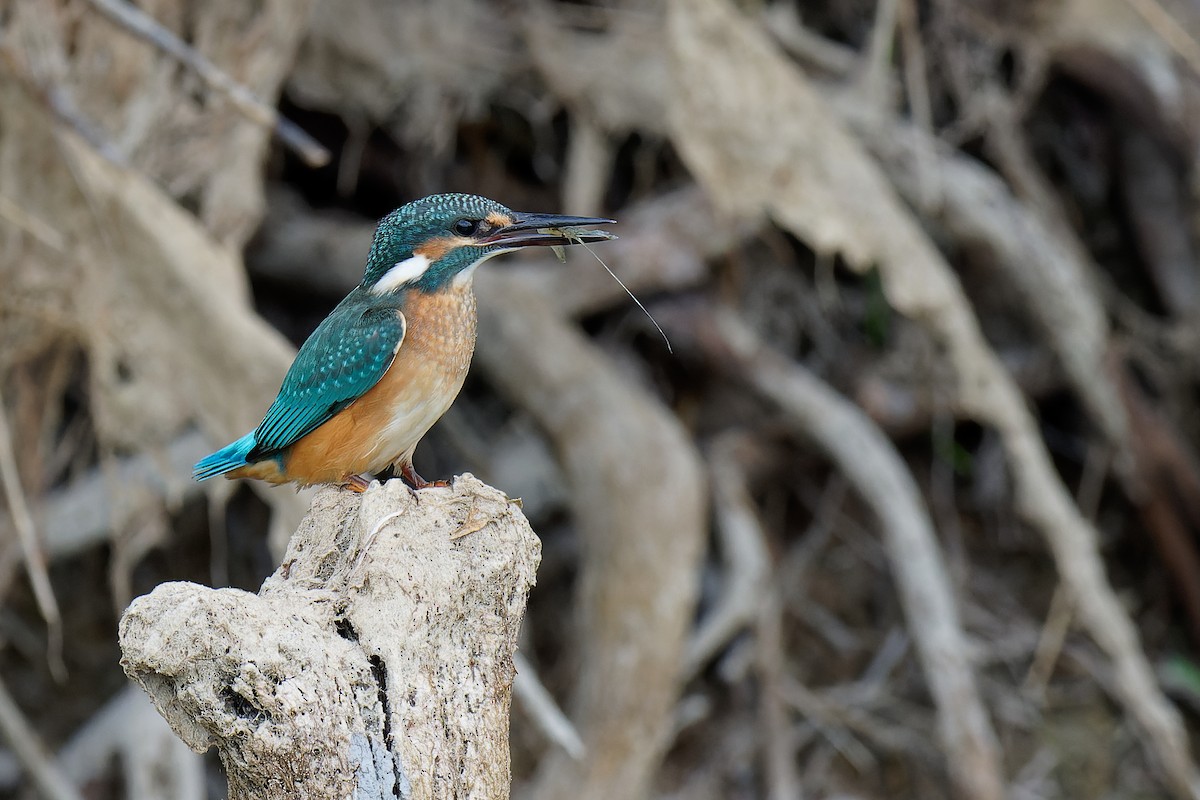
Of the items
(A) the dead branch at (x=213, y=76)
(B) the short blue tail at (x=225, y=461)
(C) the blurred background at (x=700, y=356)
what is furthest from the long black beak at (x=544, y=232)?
(C) the blurred background at (x=700, y=356)

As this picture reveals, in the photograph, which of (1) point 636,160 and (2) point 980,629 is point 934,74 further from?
(2) point 980,629

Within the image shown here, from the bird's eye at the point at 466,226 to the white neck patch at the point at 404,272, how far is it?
4.2 inches

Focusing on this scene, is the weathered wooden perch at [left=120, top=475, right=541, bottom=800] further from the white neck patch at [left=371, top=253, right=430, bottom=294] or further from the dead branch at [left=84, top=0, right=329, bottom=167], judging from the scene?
the dead branch at [left=84, top=0, right=329, bottom=167]

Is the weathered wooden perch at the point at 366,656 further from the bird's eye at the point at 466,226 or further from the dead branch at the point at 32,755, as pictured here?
the dead branch at the point at 32,755

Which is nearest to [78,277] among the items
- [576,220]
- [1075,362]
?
[576,220]

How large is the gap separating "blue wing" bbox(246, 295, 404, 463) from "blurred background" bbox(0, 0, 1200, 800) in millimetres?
959

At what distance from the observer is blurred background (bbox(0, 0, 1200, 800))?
13.1ft

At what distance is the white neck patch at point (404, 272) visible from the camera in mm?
2520

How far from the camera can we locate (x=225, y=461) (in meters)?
2.61

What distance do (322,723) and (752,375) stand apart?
3.56m

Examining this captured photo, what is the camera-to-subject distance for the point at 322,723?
1.64m

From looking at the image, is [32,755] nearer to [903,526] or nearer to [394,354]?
[394,354]

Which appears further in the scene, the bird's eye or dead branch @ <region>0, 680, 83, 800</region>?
dead branch @ <region>0, 680, 83, 800</region>

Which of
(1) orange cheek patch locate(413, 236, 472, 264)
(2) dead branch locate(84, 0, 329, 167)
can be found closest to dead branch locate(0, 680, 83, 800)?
(2) dead branch locate(84, 0, 329, 167)
